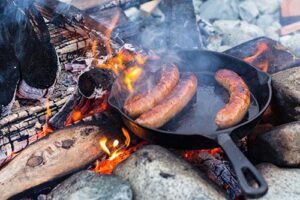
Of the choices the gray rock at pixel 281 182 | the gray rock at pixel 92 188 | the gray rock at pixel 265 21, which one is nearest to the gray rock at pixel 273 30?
the gray rock at pixel 265 21

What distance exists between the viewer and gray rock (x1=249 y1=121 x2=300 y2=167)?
3158 millimetres

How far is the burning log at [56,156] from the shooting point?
3100 mm

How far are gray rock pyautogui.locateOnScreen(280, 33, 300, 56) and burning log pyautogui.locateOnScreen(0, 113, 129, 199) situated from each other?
424 centimetres

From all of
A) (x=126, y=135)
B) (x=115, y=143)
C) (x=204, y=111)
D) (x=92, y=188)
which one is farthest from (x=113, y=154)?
(x=204, y=111)

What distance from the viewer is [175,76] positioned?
349cm

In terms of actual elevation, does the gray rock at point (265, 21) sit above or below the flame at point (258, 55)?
below

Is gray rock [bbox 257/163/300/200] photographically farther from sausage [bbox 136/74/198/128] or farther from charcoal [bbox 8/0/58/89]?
charcoal [bbox 8/0/58/89]

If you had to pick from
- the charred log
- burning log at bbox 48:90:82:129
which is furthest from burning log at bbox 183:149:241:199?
burning log at bbox 48:90:82:129

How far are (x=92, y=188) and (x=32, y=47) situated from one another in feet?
5.46

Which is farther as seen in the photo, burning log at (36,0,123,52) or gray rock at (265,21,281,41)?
gray rock at (265,21,281,41)

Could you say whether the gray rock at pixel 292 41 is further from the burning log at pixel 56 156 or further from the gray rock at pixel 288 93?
the burning log at pixel 56 156

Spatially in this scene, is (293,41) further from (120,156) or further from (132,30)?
(120,156)

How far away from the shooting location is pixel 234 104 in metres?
3.03

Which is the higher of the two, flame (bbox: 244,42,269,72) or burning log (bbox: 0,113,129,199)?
burning log (bbox: 0,113,129,199)
